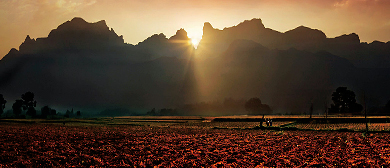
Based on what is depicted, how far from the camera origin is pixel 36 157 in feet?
61.5

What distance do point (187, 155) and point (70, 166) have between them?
739 centimetres

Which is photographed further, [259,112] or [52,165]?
[259,112]

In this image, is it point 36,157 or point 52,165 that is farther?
point 36,157

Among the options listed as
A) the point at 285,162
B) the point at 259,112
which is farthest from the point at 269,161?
the point at 259,112

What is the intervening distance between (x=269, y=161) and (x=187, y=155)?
221 inches

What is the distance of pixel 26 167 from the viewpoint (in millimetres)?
15609

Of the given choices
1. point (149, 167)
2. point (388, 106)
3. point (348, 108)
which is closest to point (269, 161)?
point (149, 167)

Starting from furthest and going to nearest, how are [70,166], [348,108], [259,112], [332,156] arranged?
[259,112] < [348,108] < [332,156] < [70,166]

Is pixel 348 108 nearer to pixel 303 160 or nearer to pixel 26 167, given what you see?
pixel 303 160

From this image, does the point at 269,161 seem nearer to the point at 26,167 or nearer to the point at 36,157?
the point at 26,167

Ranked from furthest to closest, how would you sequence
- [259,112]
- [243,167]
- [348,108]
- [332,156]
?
[259,112]
[348,108]
[332,156]
[243,167]

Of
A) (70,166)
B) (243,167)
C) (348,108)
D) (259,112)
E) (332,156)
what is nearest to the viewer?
(243,167)

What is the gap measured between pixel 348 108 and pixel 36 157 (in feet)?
433

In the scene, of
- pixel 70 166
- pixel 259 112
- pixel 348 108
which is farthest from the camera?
pixel 259 112
